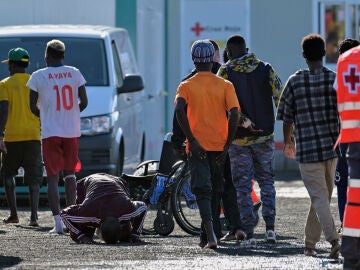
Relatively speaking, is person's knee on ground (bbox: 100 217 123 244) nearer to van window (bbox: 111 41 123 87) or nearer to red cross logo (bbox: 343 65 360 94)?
red cross logo (bbox: 343 65 360 94)

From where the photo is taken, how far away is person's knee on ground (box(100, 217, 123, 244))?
37.6ft

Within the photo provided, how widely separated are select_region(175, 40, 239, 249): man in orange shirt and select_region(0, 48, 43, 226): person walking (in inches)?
139

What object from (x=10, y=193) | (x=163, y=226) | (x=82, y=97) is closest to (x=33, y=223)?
(x=10, y=193)

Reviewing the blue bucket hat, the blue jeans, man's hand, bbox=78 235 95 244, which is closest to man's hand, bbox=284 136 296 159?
the blue bucket hat

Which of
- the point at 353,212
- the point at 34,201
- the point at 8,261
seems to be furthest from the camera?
the point at 34,201

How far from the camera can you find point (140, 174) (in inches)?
535

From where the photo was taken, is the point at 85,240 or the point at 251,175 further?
the point at 251,175

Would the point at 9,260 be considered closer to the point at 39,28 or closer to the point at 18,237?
the point at 18,237

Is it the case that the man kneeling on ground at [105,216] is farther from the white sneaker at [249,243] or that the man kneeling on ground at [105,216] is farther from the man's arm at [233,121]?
the man's arm at [233,121]

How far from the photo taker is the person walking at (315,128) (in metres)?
10.2

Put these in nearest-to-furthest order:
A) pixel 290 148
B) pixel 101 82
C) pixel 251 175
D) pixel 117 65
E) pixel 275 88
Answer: pixel 290 148 < pixel 275 88 < pixel 251 175 < pixel 101 82 < pixel 117 65

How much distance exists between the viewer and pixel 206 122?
1093cm

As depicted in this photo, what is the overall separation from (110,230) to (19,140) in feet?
10.3

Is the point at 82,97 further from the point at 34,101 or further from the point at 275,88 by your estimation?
the point at 275,88
